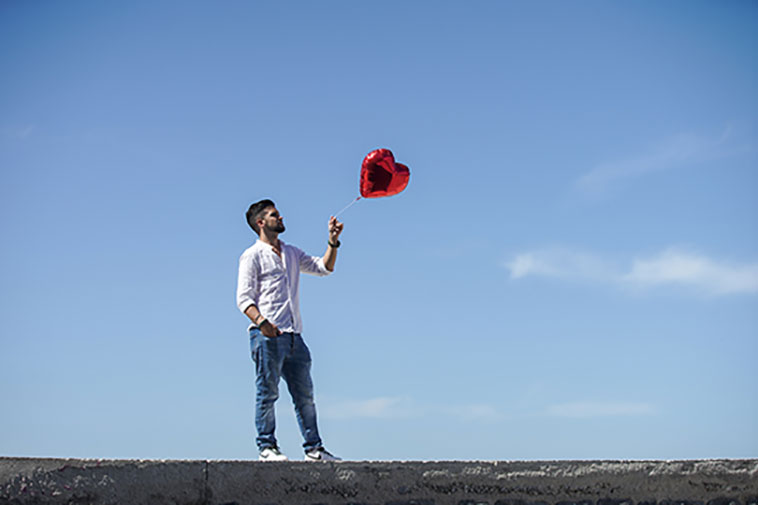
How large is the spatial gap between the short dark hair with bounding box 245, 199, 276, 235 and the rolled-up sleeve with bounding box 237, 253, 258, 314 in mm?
332

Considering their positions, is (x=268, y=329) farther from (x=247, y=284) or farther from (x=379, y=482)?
(x=379, y=482)

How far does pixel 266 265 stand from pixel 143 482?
1.78 metres

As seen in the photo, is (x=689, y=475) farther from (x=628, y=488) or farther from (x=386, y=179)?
(x=386, y=179)

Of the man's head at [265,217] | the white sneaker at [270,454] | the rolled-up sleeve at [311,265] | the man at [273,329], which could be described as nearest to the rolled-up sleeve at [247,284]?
the man at [273,329]

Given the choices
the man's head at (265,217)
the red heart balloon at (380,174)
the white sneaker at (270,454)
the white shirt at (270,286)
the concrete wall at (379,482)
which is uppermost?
the red heart balloon at (380,174)

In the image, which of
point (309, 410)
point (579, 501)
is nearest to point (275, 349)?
point (309, 410)

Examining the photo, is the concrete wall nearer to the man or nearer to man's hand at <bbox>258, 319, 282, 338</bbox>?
the man

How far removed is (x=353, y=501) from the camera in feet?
15.6

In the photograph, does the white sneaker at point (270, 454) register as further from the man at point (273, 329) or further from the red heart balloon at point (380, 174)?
the red heart balloon at point (380, 174)

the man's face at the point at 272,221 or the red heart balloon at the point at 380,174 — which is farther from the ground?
the red heart balloon at the point at 380,174

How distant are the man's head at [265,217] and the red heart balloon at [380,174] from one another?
28.8 inches

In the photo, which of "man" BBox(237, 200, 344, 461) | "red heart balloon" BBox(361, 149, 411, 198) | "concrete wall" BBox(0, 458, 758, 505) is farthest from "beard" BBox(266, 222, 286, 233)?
"concrete wall" BBox(0, 458, 758, 505)

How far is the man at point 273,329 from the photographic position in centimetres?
548

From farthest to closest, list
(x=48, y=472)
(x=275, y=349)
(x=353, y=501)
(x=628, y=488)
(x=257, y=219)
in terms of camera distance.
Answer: (x=257, y=219) < (x=275, y=349) < (x=628, y=488) < (x=353, y=501) < (x=48, y=472)
